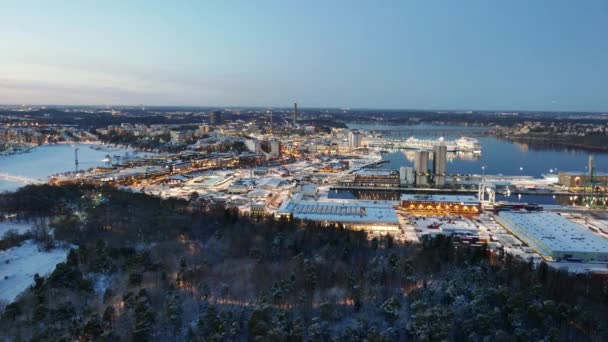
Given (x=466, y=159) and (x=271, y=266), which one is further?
(x=466, y=159)

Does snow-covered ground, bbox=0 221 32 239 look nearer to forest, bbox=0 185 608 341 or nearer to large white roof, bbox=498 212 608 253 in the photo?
forest, bbox=0 185 608 341

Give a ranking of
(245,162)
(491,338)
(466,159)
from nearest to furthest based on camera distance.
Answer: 1. (491,338)
2. (245,162)
3. (466,159)

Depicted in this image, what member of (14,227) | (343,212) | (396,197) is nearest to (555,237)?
(343,212)

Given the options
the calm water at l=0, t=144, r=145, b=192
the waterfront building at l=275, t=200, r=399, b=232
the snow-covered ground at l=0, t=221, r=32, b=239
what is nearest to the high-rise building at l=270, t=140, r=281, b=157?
the calm water at l=0, t=144, r=145, b=192

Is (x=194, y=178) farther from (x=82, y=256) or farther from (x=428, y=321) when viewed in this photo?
(x=428, y=321)

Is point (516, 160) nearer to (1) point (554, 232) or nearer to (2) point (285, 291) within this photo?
(1) point (554, 232)

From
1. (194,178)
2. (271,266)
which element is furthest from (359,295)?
(194,178)

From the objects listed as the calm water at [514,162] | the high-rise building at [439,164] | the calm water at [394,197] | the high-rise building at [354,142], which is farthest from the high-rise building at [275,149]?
the high-rise building at [439,164]
